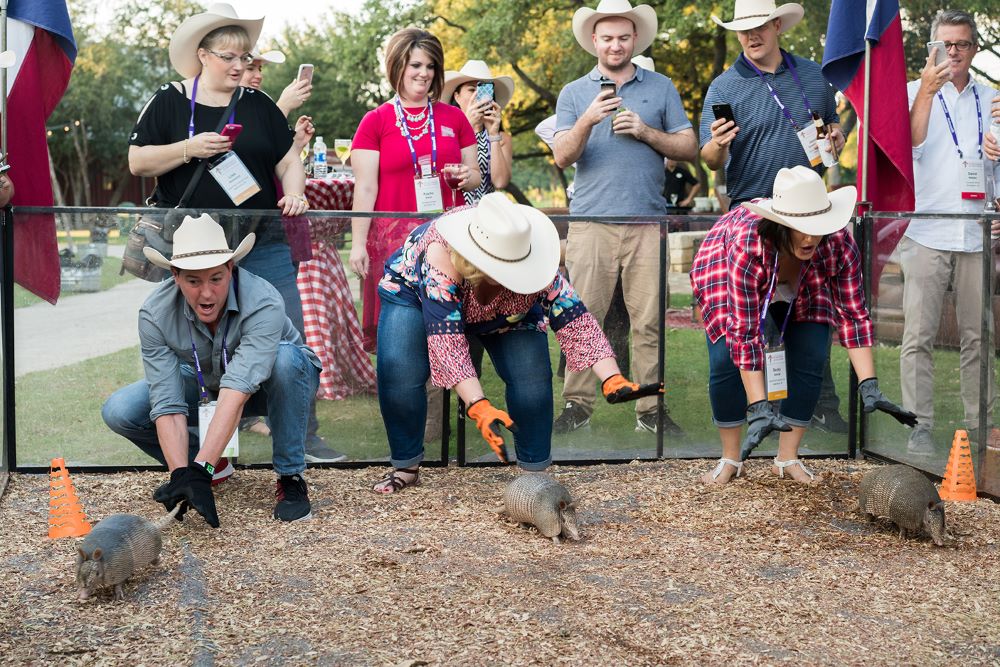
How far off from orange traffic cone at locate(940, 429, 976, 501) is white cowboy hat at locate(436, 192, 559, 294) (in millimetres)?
2045

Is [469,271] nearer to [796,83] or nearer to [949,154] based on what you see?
[796,83]

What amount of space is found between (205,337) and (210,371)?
0.53 feet

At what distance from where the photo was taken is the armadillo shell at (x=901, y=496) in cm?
419

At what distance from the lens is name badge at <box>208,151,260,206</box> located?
505cm

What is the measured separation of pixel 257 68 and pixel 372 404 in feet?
5.73

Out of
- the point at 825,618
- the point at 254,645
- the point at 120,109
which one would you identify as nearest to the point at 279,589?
the point at 254,645

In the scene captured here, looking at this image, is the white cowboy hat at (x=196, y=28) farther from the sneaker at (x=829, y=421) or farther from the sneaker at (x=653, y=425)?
the sneaker at (x=829, y=421)

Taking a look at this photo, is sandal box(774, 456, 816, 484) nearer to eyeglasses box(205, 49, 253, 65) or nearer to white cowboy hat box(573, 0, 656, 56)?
white cowboy hat box(573, 0, 656, 56)

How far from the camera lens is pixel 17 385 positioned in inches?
203

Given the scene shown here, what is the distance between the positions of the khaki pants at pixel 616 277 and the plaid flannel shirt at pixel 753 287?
45cm

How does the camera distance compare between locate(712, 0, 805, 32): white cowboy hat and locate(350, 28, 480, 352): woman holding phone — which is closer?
locate(350, 28, 480, 352): woman holding phone

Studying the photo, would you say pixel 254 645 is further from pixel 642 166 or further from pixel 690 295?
pixel 642 166

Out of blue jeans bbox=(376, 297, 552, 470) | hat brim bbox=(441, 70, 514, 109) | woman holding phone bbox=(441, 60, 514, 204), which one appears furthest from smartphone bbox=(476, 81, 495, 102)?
blue jeans bbox=(376, 297, 552, 470)

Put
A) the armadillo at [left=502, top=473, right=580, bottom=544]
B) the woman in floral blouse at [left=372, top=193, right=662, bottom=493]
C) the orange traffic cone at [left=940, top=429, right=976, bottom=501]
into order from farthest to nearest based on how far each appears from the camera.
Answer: the orange traffic cone at [left=940, top=429, right=976, bottom=501] < the armadillo at [left=502, top=473, right=580, bottom=544] < the woman in floral blouse at [left=372, top=193, right=662, bottom=493]
